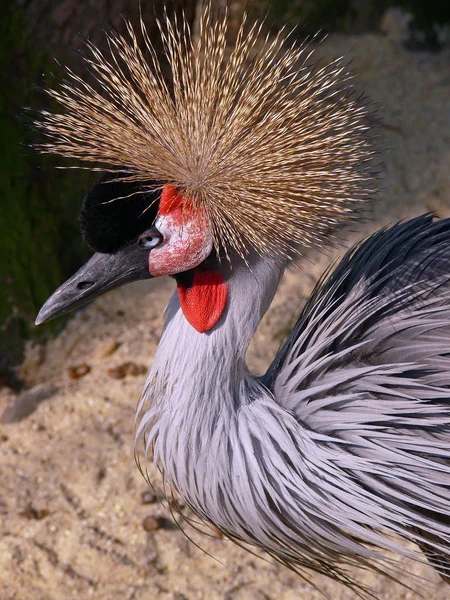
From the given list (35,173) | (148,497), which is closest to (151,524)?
(148,497)

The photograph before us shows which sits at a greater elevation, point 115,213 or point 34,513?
point 115,213

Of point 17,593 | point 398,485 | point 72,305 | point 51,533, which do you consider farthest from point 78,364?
point 398,485

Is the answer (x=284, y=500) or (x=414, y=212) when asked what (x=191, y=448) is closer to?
(x=284, y=500)

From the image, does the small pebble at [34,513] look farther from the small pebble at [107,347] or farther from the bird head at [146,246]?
the bird head at [146,246]

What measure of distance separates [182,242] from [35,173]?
110 cm

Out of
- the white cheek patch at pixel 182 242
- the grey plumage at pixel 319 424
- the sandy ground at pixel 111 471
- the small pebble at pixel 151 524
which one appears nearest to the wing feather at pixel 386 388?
the grey plumage at pixel 319 424

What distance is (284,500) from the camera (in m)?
1.30

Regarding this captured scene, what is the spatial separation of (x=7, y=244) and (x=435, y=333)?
4.49 feet

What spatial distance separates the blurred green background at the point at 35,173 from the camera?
80.5 inches

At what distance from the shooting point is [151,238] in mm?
1239

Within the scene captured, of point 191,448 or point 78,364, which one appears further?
point 78,364

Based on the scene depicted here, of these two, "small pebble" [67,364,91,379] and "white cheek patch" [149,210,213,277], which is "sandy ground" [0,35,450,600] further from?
"white cheek patch" [149,210,213,277]

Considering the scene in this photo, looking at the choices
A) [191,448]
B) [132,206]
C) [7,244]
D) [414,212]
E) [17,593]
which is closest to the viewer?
[132,206]

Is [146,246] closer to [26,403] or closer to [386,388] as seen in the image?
[386,388]
